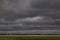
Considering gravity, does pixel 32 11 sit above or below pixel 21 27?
above

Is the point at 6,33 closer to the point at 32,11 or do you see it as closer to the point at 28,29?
the point at 28,29

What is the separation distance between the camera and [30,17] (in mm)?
867

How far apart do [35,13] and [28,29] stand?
0.46ft

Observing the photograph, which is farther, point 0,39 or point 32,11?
point 32,11

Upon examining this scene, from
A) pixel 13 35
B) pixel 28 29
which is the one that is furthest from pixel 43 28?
pixel 13 35

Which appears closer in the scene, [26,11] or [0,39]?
[0,39]

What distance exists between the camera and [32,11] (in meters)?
0.88

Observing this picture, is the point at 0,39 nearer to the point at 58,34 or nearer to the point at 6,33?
Result: the point at 6,33

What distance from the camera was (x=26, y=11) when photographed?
0.88m

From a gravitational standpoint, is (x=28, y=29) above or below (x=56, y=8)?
below

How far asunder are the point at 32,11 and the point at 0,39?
311mm

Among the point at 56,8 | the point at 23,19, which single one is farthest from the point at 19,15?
the point at 56,8

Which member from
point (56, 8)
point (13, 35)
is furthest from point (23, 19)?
point (56, 8)

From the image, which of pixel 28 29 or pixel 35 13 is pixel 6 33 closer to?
pixel 28 29
